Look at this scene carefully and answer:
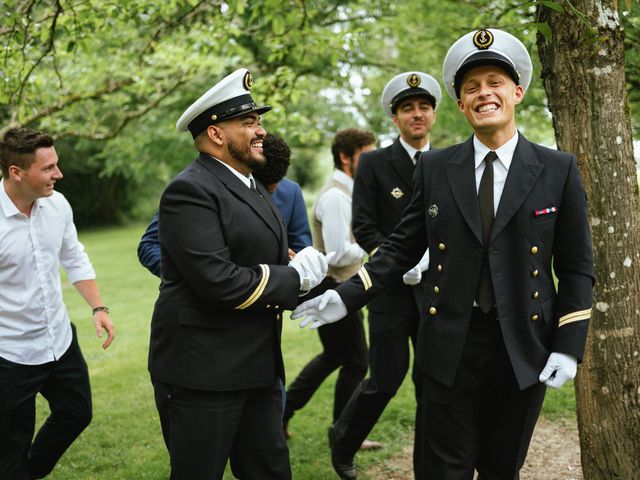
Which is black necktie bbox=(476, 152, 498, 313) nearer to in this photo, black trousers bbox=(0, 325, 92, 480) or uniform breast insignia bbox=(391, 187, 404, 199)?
uniform breast insignia bbox=(391, 187, 404, 199)

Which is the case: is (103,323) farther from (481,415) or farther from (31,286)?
(481,415)

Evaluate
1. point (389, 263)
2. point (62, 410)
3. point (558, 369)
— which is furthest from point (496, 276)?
point (62, 410)

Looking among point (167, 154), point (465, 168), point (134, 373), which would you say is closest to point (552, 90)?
point (465, 168)

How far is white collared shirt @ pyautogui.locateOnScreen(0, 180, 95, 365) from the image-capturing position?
12.8 ft

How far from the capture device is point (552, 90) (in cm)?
366

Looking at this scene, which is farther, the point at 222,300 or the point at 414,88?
the point at 414,88

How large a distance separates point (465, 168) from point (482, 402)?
3.25 ft

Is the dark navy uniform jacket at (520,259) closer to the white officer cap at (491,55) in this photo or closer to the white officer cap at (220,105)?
the white officer cap at (491,55)

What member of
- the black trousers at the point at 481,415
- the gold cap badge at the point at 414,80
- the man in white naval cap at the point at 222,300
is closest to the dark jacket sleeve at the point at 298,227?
the gold cap badge at the point at 414,80

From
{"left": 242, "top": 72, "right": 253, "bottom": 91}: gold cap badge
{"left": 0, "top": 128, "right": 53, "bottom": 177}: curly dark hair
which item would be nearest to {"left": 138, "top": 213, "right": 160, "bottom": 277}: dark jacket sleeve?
{"left": 0, "top": 128, "right": 53, "bottom": 177}: curly dark hair

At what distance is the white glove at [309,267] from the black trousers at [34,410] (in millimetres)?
1773

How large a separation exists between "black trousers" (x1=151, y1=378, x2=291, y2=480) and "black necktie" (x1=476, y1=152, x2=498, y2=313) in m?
1.03

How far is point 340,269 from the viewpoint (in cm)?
499

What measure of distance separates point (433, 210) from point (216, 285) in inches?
37.9
